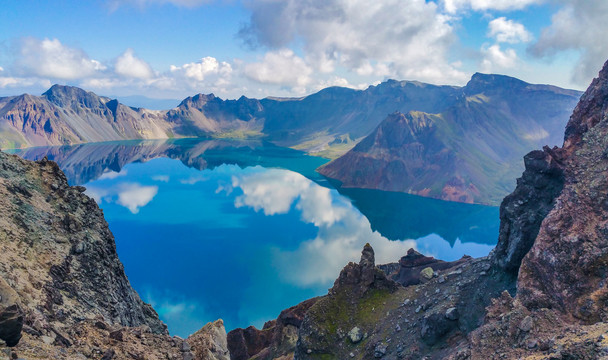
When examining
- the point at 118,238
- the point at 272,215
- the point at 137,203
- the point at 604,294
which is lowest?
the point at 604,294

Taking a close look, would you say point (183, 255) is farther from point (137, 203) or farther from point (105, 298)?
point (105, 298)

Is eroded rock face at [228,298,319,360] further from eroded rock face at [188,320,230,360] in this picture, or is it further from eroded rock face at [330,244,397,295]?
eroded rock face at [188,320,230,360]

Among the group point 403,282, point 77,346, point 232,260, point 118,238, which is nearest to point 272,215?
point 232,260

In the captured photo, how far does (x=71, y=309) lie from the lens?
70.8 ft

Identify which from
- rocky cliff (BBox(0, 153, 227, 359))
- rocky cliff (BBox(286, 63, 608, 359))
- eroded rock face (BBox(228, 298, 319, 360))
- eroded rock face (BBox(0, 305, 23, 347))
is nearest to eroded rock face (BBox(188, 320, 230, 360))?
rocky cliff (BBox(0, 153, 227, 359))

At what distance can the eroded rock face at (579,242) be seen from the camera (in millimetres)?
25500

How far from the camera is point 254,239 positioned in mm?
120562

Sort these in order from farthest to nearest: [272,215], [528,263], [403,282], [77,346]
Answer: [272,215], [403,282], [528,263], [77,346]

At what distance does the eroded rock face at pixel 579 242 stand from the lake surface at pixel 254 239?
58.7 meters

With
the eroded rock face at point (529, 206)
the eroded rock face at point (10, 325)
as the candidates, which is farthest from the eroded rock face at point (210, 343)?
the eroded rock face at point (529, 206)

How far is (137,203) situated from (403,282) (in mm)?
134333

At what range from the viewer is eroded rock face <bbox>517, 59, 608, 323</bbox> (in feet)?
83.7

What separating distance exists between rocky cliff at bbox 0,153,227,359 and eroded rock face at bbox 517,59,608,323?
24.0m

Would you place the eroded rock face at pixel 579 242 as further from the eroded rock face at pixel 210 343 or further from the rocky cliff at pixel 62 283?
the rocky cliff at pixel 62 283
